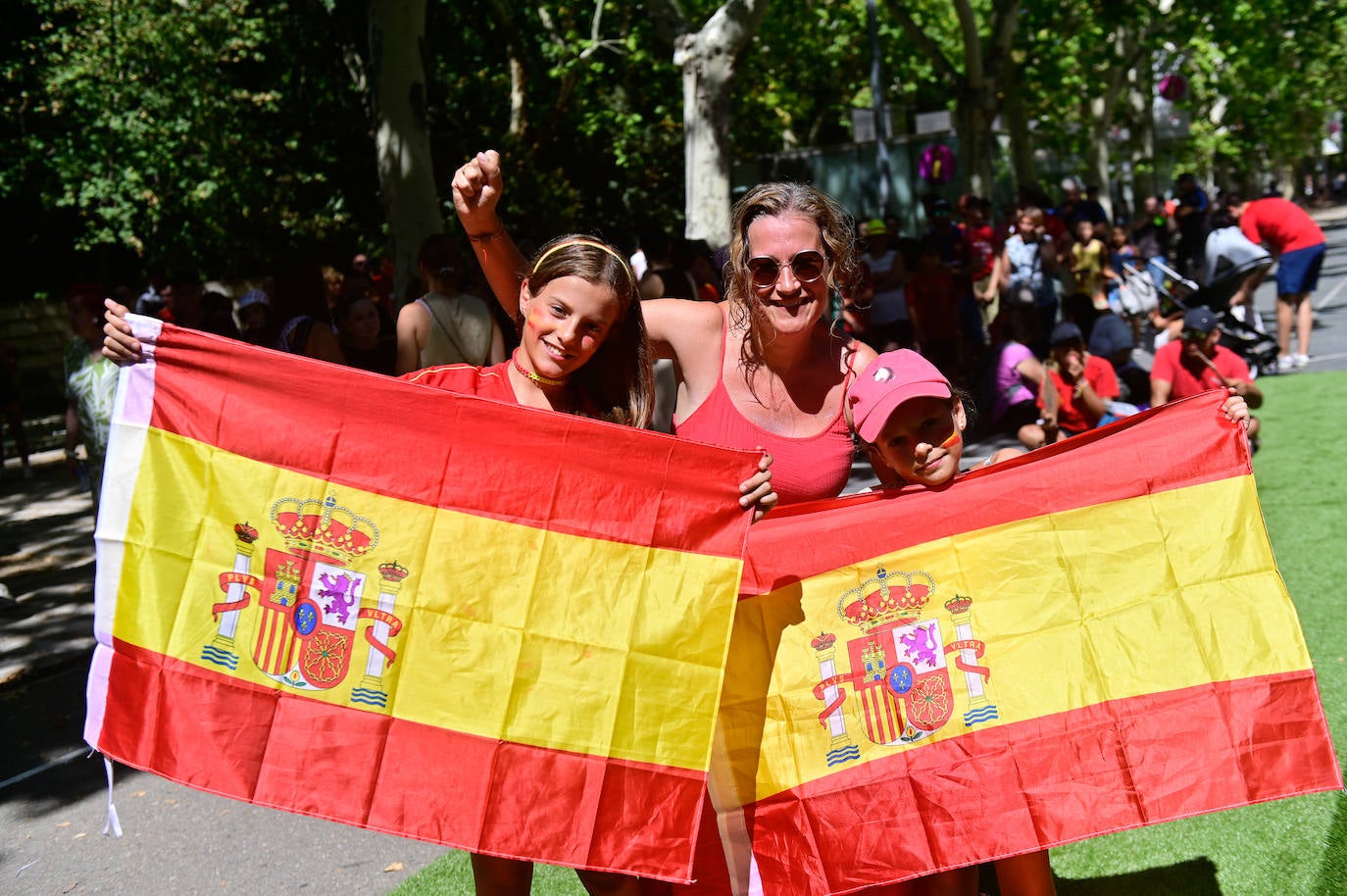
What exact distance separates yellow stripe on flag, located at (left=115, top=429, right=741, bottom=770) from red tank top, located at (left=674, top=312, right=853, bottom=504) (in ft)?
1.01

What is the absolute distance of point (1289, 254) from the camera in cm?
1384

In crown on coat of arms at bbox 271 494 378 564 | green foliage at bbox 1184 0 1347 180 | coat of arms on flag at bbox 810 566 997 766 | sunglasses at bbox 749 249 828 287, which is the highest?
green foliage at bbox 1184 0 1347 180

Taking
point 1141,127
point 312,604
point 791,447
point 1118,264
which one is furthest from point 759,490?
point 1141,127

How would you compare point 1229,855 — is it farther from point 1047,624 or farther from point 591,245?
point 591,245

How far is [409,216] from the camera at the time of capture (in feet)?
35.3

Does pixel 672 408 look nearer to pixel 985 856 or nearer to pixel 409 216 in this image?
pixel 985 856

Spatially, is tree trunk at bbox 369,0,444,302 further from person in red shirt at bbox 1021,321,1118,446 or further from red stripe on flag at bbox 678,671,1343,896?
red stripe on flag at bbox 678,671,1343,896

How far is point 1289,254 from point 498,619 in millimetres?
13103

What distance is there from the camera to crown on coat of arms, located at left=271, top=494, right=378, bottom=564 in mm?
3170

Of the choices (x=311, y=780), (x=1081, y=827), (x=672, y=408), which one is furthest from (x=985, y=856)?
(x=311, y=780)

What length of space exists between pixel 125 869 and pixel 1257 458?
8517 millimetres

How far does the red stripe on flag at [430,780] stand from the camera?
307cm

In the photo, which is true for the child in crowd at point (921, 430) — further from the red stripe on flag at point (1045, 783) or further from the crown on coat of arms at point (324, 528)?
the crown on coat of arms at point (324, 528)

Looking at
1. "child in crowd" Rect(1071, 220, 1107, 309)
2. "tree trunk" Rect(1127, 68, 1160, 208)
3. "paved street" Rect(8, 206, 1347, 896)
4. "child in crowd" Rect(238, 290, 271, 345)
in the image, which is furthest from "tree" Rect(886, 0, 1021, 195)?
"paved street" Rect(8, 206, 1347, 896)
